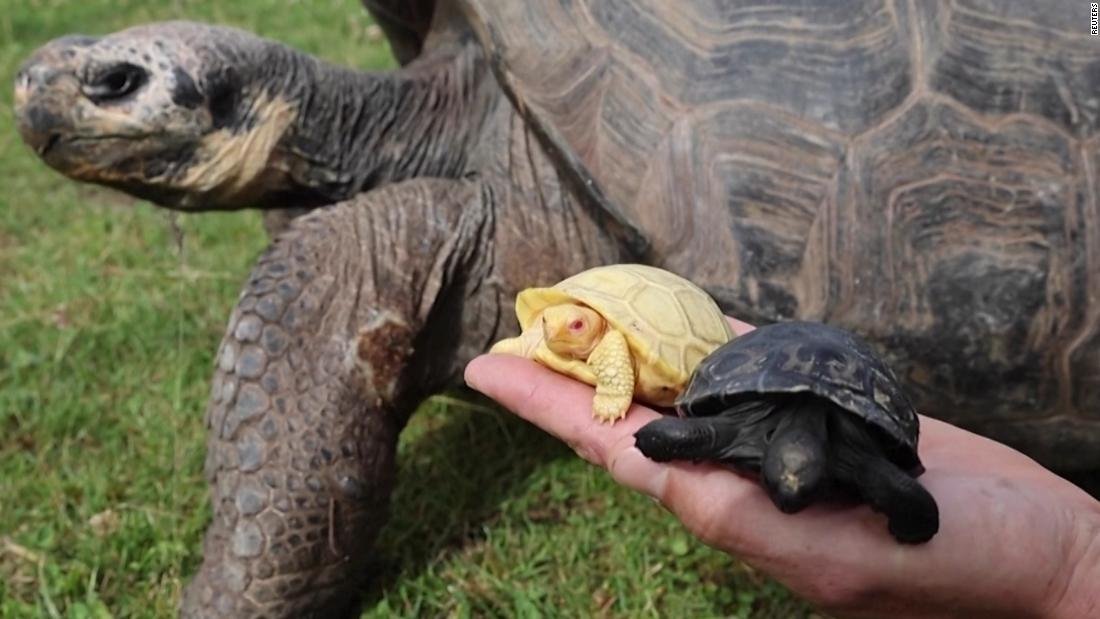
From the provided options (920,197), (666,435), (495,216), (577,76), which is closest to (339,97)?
(495,216)

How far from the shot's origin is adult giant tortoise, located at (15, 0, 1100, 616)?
2188 millimetres

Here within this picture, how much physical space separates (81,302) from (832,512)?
117 inches

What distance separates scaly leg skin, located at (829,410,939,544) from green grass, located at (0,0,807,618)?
103cm

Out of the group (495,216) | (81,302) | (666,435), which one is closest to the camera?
(666,435)

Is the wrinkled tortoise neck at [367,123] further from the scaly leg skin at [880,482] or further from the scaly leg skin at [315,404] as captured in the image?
the scaly leg skin at [880,482]

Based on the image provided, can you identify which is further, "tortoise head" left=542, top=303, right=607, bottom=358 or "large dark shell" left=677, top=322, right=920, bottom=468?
"tortoise head" left=542, top=303, right=607, bottom=358

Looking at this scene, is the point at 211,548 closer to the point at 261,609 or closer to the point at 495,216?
the point at 261,609

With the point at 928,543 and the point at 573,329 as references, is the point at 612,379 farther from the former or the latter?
the point at 928,543

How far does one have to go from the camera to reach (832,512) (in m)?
1.41

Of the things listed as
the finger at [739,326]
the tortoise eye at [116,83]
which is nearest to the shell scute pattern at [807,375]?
the finger at [739,326]

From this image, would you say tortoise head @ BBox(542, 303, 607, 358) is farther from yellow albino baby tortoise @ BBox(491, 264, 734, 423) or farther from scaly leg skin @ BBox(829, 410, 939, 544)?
scaly leg skin @ BBox(829, 410, 939, 544)

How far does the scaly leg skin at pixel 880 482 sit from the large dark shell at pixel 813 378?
3cm

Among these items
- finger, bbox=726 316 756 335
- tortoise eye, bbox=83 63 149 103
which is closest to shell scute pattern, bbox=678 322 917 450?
finger, bbox=726 316 756 335

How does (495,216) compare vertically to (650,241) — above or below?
below
